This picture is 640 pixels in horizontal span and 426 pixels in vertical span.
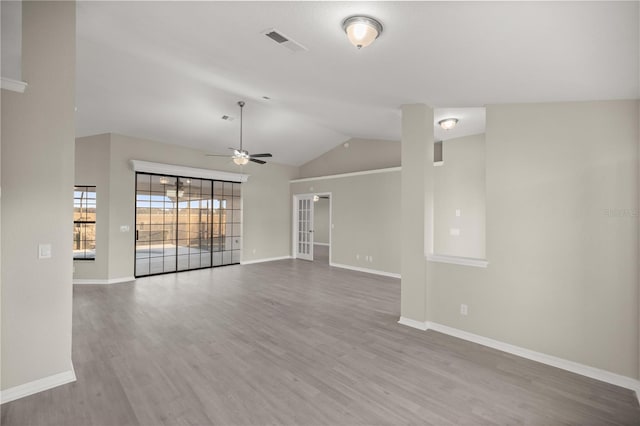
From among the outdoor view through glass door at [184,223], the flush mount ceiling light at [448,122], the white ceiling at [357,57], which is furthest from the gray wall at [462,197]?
the outdoor view through glass door at [184,223]

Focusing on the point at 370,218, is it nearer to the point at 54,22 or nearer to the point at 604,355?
the point at 604,355

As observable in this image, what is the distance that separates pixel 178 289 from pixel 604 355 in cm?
598

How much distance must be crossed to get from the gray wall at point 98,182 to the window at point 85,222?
13 centimetres

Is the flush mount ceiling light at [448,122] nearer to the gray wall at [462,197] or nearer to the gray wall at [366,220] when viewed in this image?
the gray wall at [462,197]

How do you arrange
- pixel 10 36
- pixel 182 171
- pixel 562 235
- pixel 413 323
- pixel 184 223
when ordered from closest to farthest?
pixel 562 235 → pixel 10 36 → pixel 413 323 → pixel 182 171 → pixel 184 223

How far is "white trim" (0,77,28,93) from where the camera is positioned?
7.18ft

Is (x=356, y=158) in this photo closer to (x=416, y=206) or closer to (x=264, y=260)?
(x=264, y=260)

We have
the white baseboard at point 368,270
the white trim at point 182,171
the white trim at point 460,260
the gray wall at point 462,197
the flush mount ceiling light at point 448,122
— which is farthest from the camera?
the white baseboard at point 368,270

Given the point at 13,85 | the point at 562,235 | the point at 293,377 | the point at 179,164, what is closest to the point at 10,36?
the point at 13,85

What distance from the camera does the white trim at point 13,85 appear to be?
7.18 feet

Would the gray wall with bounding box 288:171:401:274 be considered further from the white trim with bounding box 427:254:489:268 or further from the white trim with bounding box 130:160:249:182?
the white trim with bounding box 427:254:489:268

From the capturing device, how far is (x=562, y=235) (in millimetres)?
2848

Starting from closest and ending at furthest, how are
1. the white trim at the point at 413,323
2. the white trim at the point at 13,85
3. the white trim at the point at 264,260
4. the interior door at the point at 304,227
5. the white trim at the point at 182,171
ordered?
the white trim at the point at 13,85 → the white trim at the point at 413,323 → the white trim at the point at 182,171 → the white trim at the point at 264,260 → the interior door at the point at 304,227

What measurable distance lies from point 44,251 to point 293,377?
2.37 m
